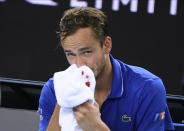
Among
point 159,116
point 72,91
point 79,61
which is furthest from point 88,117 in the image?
point 159,116

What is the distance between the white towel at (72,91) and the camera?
1.57 metres

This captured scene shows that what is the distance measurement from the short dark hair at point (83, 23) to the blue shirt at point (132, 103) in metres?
0.23

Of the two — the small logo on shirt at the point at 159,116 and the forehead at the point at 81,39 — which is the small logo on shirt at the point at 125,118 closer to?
the small logo on shirt at the point at 159,116

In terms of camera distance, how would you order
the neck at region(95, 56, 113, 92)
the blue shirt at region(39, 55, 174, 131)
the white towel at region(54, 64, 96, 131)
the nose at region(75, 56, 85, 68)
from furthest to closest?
1. the neck at region(95, 56, 113, 92)
2. the blue shirt at region(39, 55, 174, 131)
3. the nose at region(75, 56, 85, 68)
4. the white towel at region(54, 64, 96, 131)

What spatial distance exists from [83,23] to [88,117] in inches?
15.8

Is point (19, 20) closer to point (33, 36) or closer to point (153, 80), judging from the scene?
point (33, 36)

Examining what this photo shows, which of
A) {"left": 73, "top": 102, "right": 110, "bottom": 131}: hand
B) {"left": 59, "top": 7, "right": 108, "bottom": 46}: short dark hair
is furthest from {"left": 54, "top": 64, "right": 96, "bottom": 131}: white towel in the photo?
{"left": 59, "top": 7, "right": 108, "bottom": 46}: short dark hair

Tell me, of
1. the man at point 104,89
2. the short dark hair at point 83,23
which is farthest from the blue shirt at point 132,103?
the short dark hair at point 83,23

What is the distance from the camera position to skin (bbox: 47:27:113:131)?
1.62 metres

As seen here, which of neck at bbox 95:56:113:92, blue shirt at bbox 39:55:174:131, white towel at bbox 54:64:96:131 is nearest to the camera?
white towel at bbox 54:64:96:131

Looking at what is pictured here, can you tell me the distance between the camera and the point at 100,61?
1.83 meters

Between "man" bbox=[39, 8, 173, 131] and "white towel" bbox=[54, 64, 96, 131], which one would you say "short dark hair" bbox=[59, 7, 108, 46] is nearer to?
"man" bbox=[39, 8, 173, 131]

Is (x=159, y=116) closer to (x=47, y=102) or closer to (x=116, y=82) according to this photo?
→ (x=116, y=82)

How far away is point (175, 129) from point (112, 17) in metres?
1.00
